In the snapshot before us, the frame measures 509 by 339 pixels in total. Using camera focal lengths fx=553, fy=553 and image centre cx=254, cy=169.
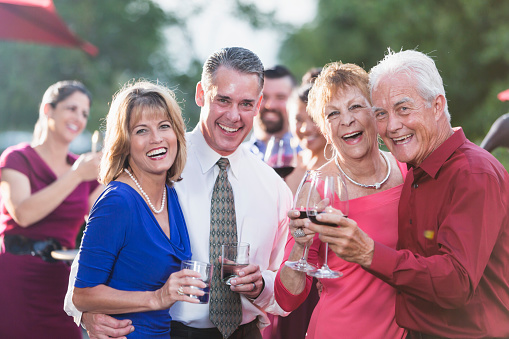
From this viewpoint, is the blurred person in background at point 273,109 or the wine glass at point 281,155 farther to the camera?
the blurred person in background at point 273,109

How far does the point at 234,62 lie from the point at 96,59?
2099 cm

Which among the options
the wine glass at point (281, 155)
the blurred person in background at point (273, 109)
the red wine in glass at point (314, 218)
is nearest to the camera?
the red wine in glass at point (314, 218)

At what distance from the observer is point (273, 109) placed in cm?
616

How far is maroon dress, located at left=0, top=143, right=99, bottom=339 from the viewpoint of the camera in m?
4.51

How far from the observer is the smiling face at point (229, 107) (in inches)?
128

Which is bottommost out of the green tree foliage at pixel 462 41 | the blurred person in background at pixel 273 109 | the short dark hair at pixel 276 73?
the blurred person in background at pixel 273 109

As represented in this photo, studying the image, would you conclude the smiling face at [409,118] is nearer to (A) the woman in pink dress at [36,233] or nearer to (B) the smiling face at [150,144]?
(B) the smiling face at [150,144]

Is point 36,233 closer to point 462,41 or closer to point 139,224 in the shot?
point 139,224

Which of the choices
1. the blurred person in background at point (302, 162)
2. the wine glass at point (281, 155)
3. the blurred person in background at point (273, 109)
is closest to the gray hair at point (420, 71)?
the blurred person in background at point (302, 162)

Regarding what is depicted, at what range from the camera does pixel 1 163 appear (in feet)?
15.2

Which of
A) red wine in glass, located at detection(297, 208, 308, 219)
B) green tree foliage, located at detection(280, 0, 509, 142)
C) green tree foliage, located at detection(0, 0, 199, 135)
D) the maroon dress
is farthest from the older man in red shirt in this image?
green tree foliage, located at detection(0, 0, 199, 135)

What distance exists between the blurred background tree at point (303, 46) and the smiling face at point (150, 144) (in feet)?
24.5

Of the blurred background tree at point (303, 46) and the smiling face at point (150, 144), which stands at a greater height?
the blurred background tree at point (303, 46)

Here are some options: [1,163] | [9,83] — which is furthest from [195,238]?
[9,83]
